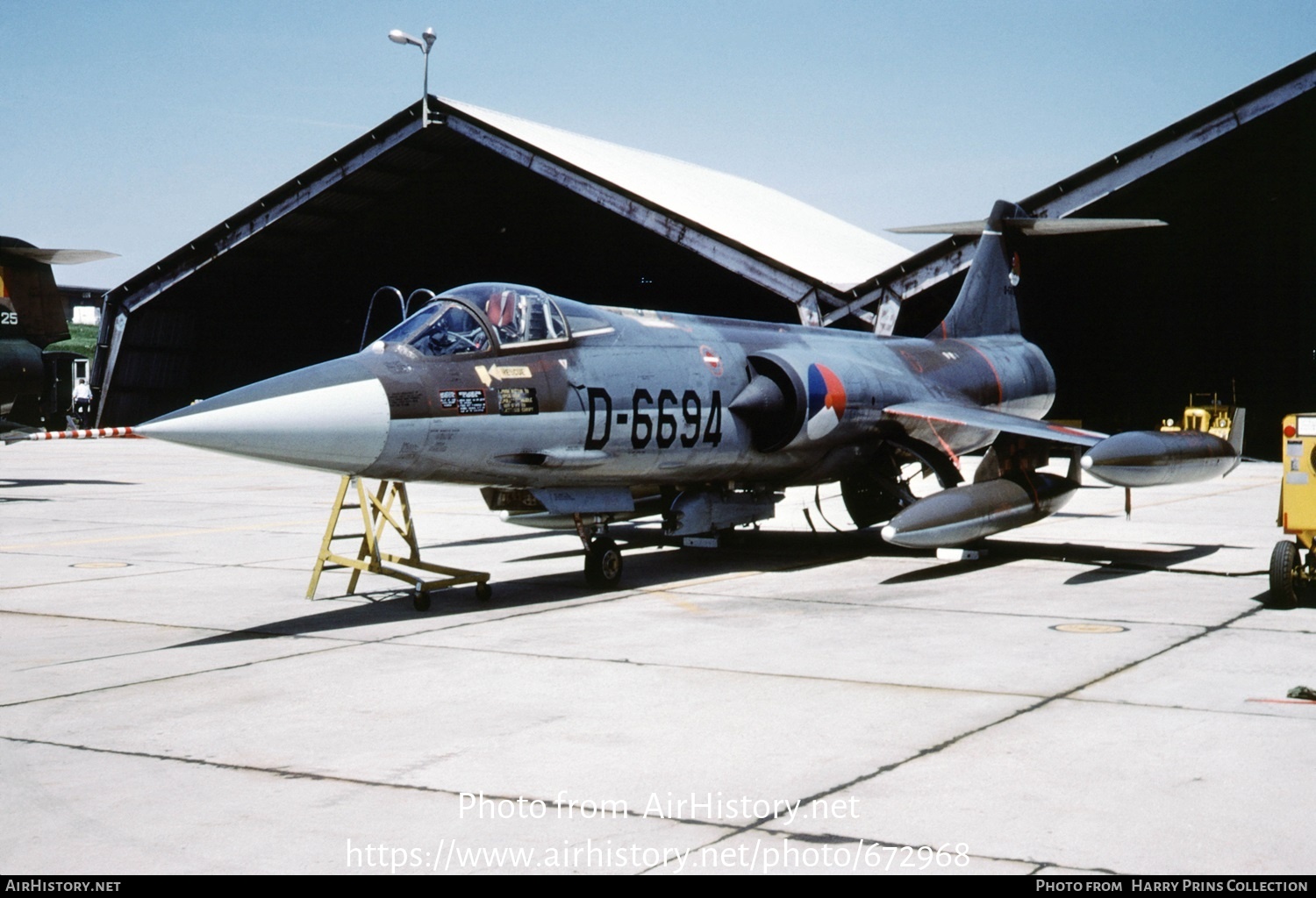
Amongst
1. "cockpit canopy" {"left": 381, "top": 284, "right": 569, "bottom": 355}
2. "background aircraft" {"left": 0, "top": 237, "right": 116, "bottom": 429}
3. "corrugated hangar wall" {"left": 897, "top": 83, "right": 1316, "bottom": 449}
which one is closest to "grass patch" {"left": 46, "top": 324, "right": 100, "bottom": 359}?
"corrugated hangar wall" {"left": 897, "top": 83, "right": 1316, "bottom": 449}

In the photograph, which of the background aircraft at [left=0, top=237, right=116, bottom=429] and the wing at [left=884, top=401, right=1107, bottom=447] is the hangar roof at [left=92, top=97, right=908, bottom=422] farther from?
the wing at [left=884, top=401, right=1107, bottom=447]

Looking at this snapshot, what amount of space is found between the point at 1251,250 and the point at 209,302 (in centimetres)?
3319

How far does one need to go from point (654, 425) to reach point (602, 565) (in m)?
1.29

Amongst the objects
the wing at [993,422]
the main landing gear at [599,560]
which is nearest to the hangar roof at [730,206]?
the wing at [993,422]

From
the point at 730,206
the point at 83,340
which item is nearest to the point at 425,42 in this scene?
the point at 730,206

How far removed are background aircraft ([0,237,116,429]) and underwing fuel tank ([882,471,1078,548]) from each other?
15.9 m

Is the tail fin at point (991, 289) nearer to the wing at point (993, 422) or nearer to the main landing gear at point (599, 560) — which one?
the wing at point (993, 422)

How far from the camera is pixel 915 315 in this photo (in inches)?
1671

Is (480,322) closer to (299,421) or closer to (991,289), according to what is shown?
(299,421)

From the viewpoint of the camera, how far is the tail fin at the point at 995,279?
692 inches

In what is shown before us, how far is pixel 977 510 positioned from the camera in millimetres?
12023

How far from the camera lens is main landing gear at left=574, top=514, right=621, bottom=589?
1089 cm

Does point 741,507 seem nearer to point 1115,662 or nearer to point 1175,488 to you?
point 1115,662

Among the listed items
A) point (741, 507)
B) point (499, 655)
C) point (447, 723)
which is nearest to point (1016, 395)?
point (741, 507)
